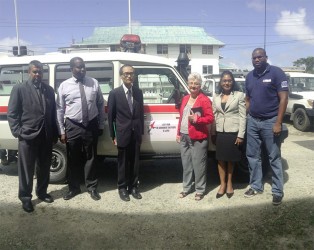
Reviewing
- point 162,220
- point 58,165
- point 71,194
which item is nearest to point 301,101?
point 162,220

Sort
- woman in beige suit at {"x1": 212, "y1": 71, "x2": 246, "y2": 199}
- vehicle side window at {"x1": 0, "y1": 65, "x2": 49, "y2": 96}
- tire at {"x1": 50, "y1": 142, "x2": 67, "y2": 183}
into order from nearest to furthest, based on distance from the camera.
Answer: woman in beige suit at {"x1": 212, "y1": 71, "x2": 246, "y2": 199}, vehicle side window at {"x1": 0, "y1": 65, "x2": 49, "y2": 96}, tire at {"x1": 50, "y1": 142, "x2": 67, "y2": 183}

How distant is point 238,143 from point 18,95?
297cm

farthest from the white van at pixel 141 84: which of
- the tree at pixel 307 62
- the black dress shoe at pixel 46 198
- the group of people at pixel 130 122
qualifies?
the tree at pixel 307 62

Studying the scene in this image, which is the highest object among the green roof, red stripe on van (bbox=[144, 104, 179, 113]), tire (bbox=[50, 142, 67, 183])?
the green roof

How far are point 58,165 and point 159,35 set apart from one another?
147ft

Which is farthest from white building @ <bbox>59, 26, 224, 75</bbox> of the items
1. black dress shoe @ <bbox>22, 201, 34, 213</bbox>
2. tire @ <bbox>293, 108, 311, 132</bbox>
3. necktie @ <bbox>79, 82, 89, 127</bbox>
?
black dress shoe @ <bbox>22, 201, 34, 213</bbox>

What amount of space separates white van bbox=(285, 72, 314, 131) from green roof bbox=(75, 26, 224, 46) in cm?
3499

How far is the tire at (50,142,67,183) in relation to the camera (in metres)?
5.36

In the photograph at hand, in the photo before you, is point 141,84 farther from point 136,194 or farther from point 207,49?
point 207,49

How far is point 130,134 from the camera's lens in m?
4.63

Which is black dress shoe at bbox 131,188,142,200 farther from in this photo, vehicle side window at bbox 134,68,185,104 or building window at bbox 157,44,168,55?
building window at bbox 157,44,168,55

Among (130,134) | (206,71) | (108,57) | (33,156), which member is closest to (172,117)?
(130,134)

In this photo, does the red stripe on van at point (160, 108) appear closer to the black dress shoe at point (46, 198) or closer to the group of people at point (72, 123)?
the group of people at point (72, 123)

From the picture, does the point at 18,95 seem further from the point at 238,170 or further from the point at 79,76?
the point at 238,170
